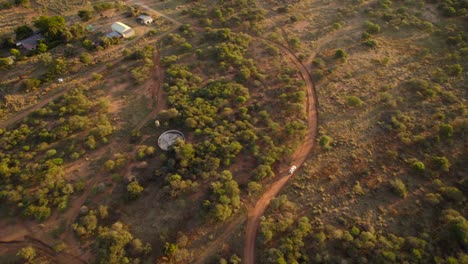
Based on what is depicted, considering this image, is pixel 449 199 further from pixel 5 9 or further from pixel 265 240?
pixel 5 9

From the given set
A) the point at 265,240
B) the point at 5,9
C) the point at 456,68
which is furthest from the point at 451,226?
the point at 5,9

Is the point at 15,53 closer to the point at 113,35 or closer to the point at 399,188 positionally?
the point at 113,35

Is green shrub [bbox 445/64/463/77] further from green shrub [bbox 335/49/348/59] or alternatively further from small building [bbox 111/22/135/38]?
small building [bbox 111/22/135/38]

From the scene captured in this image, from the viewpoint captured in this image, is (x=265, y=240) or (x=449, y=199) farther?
(x=449, y=199)

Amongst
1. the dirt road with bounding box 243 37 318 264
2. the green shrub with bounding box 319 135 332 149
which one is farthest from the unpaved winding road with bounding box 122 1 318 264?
the green shrub with bounding box 319 135 332 149

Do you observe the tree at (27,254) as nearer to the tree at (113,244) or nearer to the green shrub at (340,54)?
the tree at (113,244)

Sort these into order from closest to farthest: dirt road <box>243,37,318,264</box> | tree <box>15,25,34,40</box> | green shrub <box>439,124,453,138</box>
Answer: dirt road <box>243,37,318,264</box>, green shrub <box>439,124,453,138</box>, tree <box>15,25,34,40</box>
